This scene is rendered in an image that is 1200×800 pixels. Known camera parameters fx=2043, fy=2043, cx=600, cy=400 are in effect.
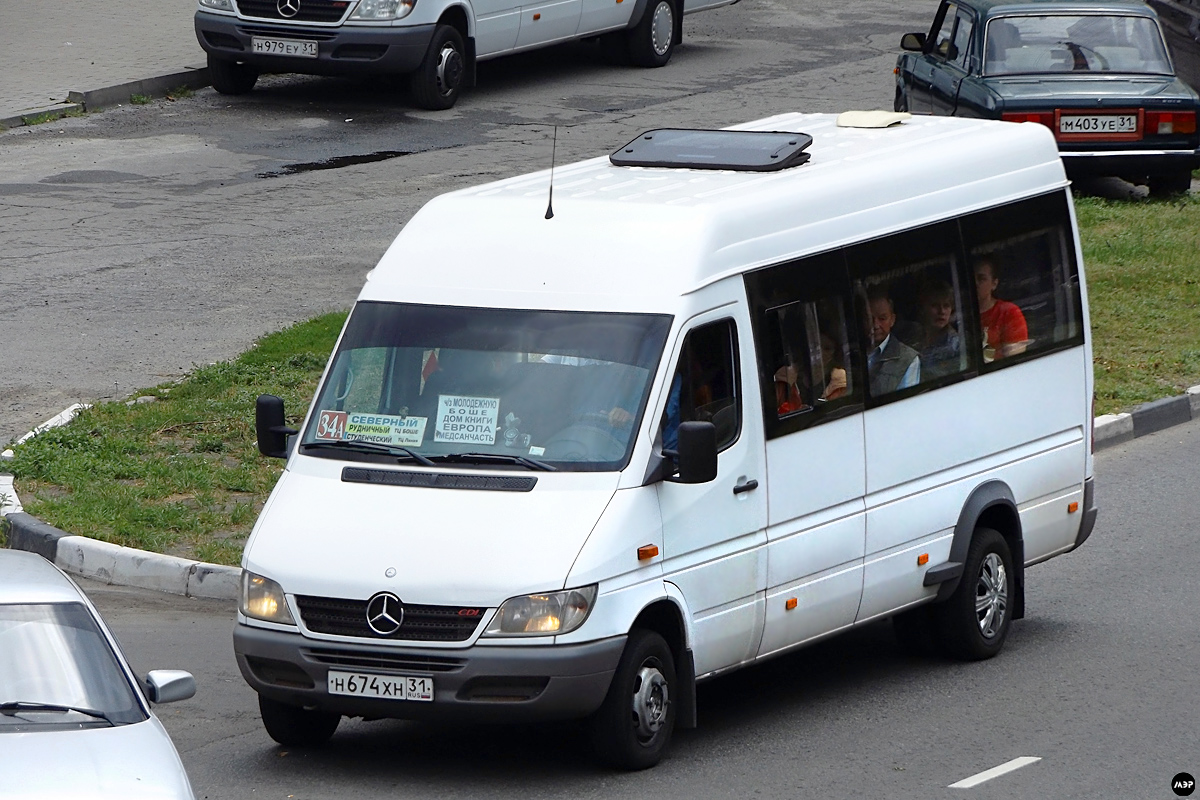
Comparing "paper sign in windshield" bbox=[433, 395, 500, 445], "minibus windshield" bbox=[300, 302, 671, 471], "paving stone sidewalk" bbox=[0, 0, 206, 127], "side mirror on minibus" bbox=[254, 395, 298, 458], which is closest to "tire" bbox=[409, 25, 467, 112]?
"paving stone sidewalk" bbox=[0, 0, 206, 127]

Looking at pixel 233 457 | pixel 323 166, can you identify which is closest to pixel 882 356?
pixel 233 457

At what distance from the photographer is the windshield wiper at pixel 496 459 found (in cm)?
771

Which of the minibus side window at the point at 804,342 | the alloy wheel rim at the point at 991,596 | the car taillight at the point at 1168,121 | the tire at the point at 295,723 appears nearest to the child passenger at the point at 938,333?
the minibus side window at the point at 804,342

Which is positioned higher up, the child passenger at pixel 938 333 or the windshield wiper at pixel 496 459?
the windshield wiper at pixel 496 459

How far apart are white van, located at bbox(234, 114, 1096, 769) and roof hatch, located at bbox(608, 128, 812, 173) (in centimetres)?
2

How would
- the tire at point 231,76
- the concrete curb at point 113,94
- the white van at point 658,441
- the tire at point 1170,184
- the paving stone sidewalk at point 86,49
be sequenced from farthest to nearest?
the tire at point 231,76 → the paving stone sidewalk at point 86,49 → the concrete curb at point 113,94 → the tire at point 1170,184 → the white van at point 658,441

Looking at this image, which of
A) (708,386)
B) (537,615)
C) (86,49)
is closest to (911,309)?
(708,386)

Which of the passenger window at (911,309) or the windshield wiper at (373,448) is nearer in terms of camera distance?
the windshield wiper at (373,448)

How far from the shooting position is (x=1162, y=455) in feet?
44.0

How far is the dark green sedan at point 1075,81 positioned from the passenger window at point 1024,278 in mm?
8265

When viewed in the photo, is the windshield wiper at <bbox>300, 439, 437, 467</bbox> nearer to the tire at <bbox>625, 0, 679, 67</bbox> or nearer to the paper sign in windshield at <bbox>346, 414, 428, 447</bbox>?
the paper sign in windshield at <bbox>346, 414, 428, 447</bbox>

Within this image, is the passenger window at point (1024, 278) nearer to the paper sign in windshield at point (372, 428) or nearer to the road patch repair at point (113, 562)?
the paper sign in windshield at point (372, 428)

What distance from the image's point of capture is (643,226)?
26.8ft

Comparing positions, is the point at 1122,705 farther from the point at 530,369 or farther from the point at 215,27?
the point at 215,27
